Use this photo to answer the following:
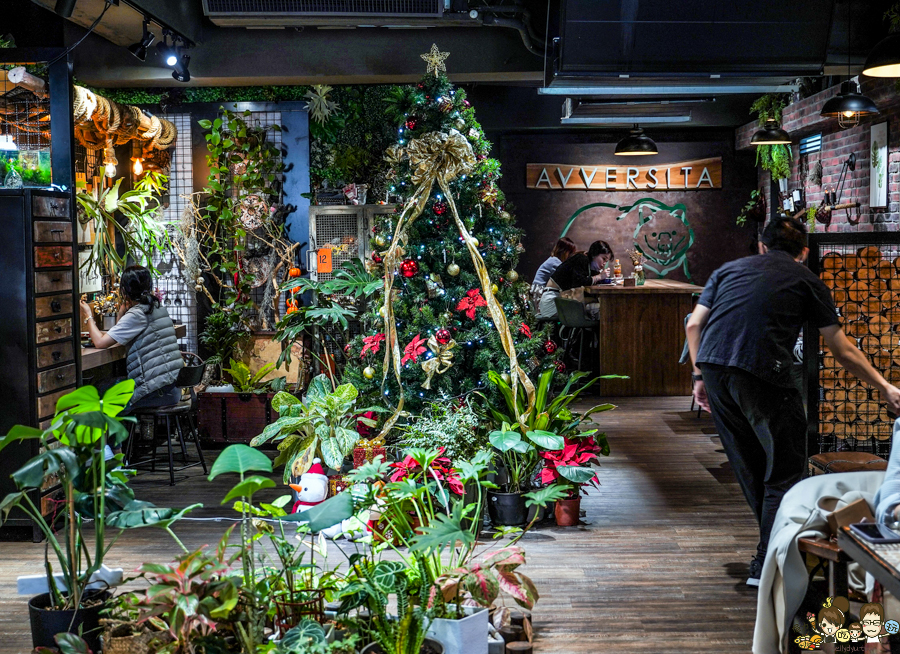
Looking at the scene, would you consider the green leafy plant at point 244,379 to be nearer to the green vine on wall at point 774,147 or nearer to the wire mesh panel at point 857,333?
the wire mesh panel at point 857,333

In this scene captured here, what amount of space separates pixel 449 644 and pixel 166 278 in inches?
231

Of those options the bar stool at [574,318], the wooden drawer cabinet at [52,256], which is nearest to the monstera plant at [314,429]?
the wooden drawer cabinet at [52,256]

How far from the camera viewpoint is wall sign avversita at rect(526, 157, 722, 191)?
10945 mm

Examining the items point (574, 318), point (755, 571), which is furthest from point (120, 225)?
point (755, 571)

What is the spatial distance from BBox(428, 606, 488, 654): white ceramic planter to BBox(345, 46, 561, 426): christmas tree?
204 centimetres

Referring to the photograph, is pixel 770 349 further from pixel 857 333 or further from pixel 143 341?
pixel 143 341

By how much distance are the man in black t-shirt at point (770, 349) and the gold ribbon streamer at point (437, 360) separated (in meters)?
1.65

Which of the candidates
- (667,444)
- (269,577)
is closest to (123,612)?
(269,577)

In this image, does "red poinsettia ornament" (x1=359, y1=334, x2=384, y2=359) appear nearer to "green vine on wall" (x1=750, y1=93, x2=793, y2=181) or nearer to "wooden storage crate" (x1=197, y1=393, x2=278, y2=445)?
"wooden storage crate" (x1=197, y1=393, x2=278, y2=445)

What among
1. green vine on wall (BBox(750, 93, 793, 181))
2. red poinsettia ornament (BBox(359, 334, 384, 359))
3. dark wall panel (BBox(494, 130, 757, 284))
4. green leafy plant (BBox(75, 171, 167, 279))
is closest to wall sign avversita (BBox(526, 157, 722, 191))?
dark wall panel (BBox(494, 130, 757, 284))

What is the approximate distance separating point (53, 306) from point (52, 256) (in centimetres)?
27

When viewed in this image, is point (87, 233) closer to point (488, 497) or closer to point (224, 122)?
point (224, 122)

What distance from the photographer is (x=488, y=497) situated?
4.71 meters

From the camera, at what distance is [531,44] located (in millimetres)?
6766
